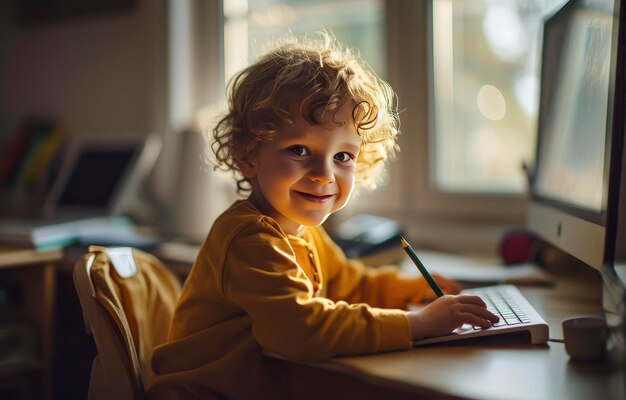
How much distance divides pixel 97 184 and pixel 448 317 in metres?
1.42

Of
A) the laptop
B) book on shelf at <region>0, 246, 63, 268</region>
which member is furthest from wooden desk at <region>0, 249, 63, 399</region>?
the laptop

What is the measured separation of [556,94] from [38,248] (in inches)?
49.5

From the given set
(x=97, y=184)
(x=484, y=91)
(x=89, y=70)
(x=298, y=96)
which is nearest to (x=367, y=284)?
(x=298, y=96)

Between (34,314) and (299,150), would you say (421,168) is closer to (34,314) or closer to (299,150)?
(299,150)

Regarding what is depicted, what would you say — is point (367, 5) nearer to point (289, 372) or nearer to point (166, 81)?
point (166, 81)

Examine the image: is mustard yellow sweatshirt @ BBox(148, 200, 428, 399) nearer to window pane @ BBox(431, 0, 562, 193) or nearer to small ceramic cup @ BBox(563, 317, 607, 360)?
small ceramic cup @ BBox(563, 317, 607, 360)

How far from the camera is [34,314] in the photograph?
1.63 m

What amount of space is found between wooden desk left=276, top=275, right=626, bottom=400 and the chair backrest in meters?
0.24

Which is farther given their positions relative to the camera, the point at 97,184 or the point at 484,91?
the point at 97,184

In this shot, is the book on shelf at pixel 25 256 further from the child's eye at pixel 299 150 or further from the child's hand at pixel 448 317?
the child's hand at pixel 448 317

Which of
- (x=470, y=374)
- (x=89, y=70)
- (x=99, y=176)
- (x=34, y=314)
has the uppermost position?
(x=89, y=70)

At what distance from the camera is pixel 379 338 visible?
0.86 m

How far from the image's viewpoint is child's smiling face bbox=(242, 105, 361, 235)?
0.95 meters

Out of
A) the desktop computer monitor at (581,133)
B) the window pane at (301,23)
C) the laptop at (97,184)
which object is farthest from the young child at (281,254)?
the window pane at (301,23)
